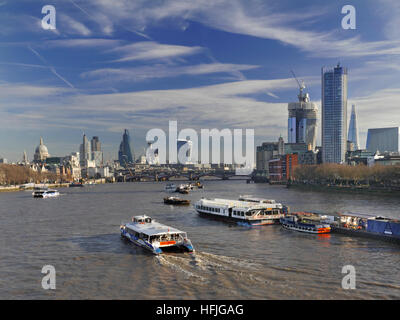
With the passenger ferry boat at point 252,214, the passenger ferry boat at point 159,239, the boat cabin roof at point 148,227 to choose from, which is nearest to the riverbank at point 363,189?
the passenger ferry boat at point 252,214

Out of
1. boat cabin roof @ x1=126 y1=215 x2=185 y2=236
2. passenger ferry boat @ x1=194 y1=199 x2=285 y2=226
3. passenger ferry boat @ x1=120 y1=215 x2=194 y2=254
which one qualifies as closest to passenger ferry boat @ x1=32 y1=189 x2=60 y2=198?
passenger ferry boat @ x1=194 y1=199 x2=285 y2=226

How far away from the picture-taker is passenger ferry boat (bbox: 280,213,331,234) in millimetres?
34281

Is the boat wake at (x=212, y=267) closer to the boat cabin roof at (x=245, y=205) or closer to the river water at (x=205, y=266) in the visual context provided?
the river water at (x=205, y=266)

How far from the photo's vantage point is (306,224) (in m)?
35.3

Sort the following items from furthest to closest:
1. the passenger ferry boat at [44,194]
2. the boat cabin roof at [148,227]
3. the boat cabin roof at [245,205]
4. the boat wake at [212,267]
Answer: the passenger ferry boat at [44,194] → the boat cabin roof at [245,205] → the boat cabin roof at [148,227] → the boat wake at [212,267]

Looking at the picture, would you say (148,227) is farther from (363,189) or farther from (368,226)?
(363,189)

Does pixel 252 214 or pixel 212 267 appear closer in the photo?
pixel 212 267

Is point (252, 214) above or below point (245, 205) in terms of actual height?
below

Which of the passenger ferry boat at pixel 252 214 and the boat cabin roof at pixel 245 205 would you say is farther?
the boat cabin roof at pixel 245 205

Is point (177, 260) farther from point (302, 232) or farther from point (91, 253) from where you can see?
point (302, 232)

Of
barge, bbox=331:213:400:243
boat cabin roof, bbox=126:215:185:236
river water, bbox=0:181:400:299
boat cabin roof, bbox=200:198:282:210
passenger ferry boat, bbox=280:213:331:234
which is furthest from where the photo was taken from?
boat cabin roof, bbox=200:198:282:210

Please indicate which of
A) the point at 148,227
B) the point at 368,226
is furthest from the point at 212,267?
the point at 368,226

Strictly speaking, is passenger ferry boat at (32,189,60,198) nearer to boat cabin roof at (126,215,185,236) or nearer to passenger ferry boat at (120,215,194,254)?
boat cabin roof at (126,215,185,236)

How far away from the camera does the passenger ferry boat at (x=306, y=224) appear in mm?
34281
